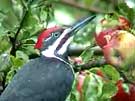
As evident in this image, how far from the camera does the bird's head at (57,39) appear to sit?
2.32m

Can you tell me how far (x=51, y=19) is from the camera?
96.7 inches

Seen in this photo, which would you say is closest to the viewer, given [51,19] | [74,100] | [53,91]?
[74,100]

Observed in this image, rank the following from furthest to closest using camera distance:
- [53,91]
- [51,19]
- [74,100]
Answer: [51,19], [53,91], [74,100]

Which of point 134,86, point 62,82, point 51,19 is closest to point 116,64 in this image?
point 134,86

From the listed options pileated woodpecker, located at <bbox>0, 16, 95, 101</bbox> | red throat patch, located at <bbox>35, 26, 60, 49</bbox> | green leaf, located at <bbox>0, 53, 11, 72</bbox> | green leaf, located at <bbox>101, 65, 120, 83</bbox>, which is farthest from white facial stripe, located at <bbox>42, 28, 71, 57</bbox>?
green leaf, located at <bbox>101, 65, 120, 83</bbox>

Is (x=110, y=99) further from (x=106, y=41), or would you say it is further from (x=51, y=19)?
(x=51, y=19)

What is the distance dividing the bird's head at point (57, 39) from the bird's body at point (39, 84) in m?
0.08

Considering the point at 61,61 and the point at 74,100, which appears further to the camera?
the point at 61,61

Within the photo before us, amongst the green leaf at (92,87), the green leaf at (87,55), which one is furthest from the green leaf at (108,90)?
the green leaf at (87,55)

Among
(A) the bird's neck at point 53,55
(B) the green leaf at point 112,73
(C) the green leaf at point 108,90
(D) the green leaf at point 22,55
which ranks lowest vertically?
(A) the bird's neck at point 53,55

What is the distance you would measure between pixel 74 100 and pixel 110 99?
11cm

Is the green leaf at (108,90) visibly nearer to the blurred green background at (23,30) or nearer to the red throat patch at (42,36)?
the blurred green background at (23,30)

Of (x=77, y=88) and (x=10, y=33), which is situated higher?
(x=10, y=33)

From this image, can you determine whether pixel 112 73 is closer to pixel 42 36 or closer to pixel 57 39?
pixel 42 36
